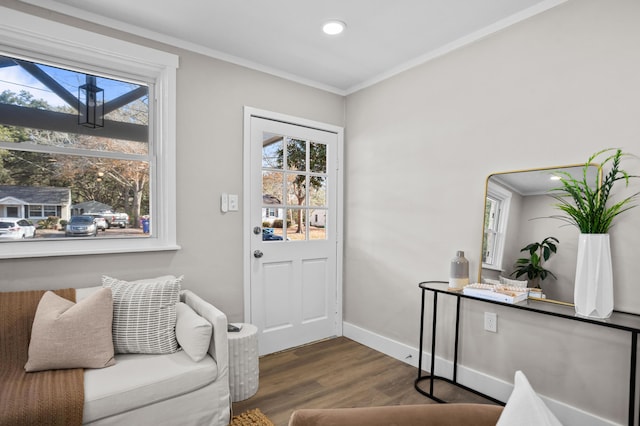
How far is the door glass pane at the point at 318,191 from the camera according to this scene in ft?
11.0

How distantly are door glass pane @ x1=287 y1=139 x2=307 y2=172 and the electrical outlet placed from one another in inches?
74.7

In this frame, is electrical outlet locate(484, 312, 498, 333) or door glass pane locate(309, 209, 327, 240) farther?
door glass pane locate(309, 209, 327, 240)

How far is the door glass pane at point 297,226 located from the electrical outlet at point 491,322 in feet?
5.30

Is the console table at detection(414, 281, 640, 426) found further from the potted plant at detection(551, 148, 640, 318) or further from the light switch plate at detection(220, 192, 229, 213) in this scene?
the light switch plate at detection(220, 192, 229, 213)

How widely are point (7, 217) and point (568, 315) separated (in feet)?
10.3

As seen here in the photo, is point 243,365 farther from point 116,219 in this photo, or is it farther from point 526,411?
point 526,411

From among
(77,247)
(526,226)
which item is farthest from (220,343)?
(526,226)

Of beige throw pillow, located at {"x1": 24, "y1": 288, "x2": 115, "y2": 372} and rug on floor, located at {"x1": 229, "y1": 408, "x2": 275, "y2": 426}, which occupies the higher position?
beige throw pillow, located at {"x1": 24, "y1": 288, "x2": 115, "y2": 372}

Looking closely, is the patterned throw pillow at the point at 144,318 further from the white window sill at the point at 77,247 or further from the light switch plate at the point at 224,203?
the light switch plate at the point at 224,203

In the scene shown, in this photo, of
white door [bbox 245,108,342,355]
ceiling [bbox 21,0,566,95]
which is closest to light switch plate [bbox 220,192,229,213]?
white door [bbox 245,108,342,355]

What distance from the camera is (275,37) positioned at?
2551 millimetres

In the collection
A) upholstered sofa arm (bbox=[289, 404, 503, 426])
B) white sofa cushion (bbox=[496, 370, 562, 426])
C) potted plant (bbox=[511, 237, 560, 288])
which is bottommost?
upholstered sofa arm (bbox=[289, 404, 503, 426])

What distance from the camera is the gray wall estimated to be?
6.15 feet

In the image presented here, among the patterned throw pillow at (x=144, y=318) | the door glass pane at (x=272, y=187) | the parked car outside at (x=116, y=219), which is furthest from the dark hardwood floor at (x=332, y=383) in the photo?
the parked car outside at (x=116, y=219)
